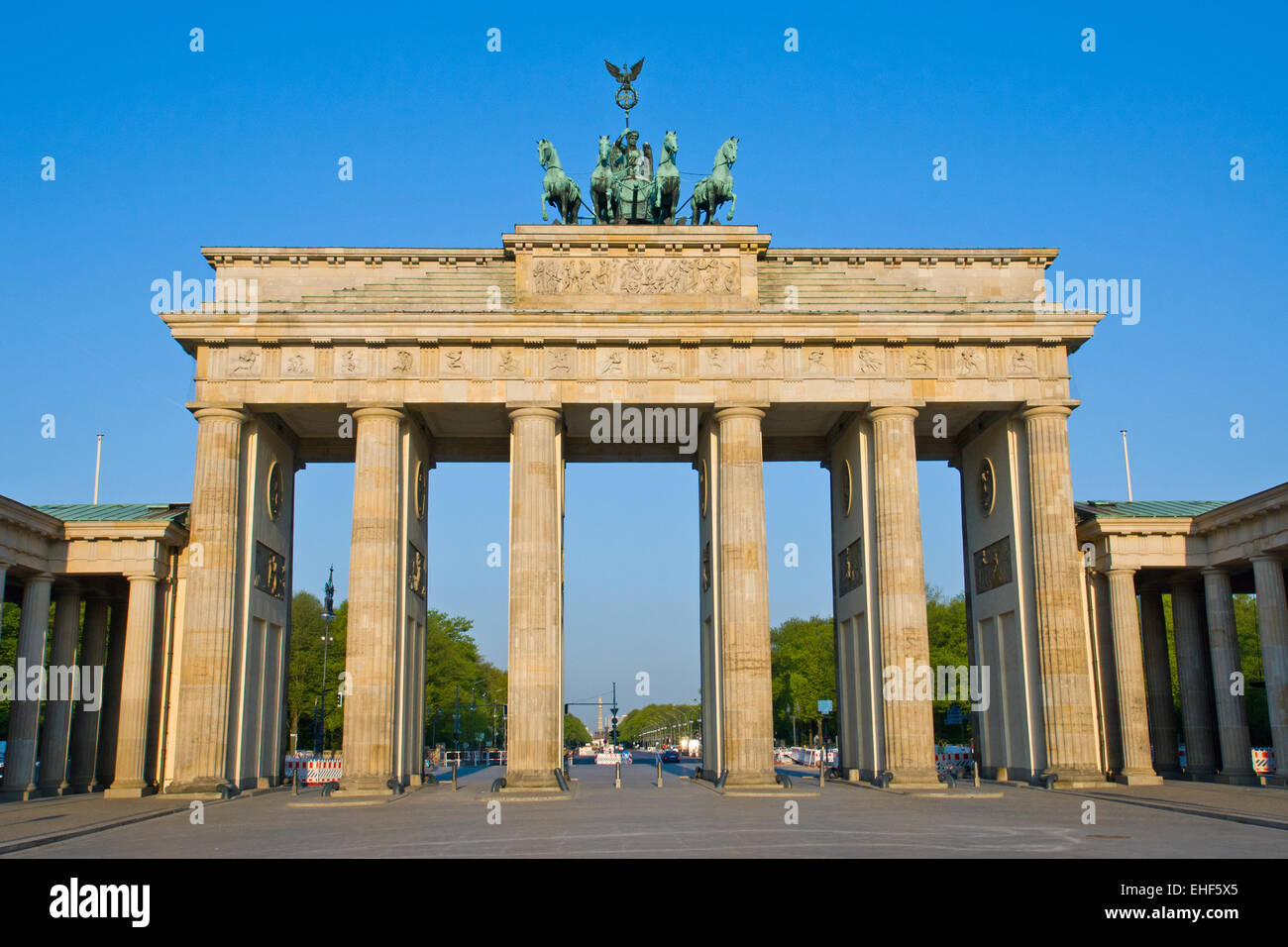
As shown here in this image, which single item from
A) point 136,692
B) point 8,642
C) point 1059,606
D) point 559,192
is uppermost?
point 559,192

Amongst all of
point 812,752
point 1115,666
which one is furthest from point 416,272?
point 812,752

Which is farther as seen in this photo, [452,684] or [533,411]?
[452,684]

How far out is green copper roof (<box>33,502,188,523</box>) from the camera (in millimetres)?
38562

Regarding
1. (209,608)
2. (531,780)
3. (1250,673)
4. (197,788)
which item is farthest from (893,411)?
(1250,673)

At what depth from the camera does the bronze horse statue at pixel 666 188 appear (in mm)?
40531

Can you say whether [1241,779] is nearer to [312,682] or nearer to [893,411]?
[893,411]

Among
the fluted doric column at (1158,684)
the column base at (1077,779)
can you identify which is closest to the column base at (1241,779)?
the fluted doric column at (1158,684)

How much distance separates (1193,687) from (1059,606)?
9715 millimetres

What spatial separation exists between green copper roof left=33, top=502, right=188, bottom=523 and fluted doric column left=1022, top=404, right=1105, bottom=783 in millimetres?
28468

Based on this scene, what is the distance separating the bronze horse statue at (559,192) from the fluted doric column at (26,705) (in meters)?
20.8

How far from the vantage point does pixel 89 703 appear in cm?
4088
